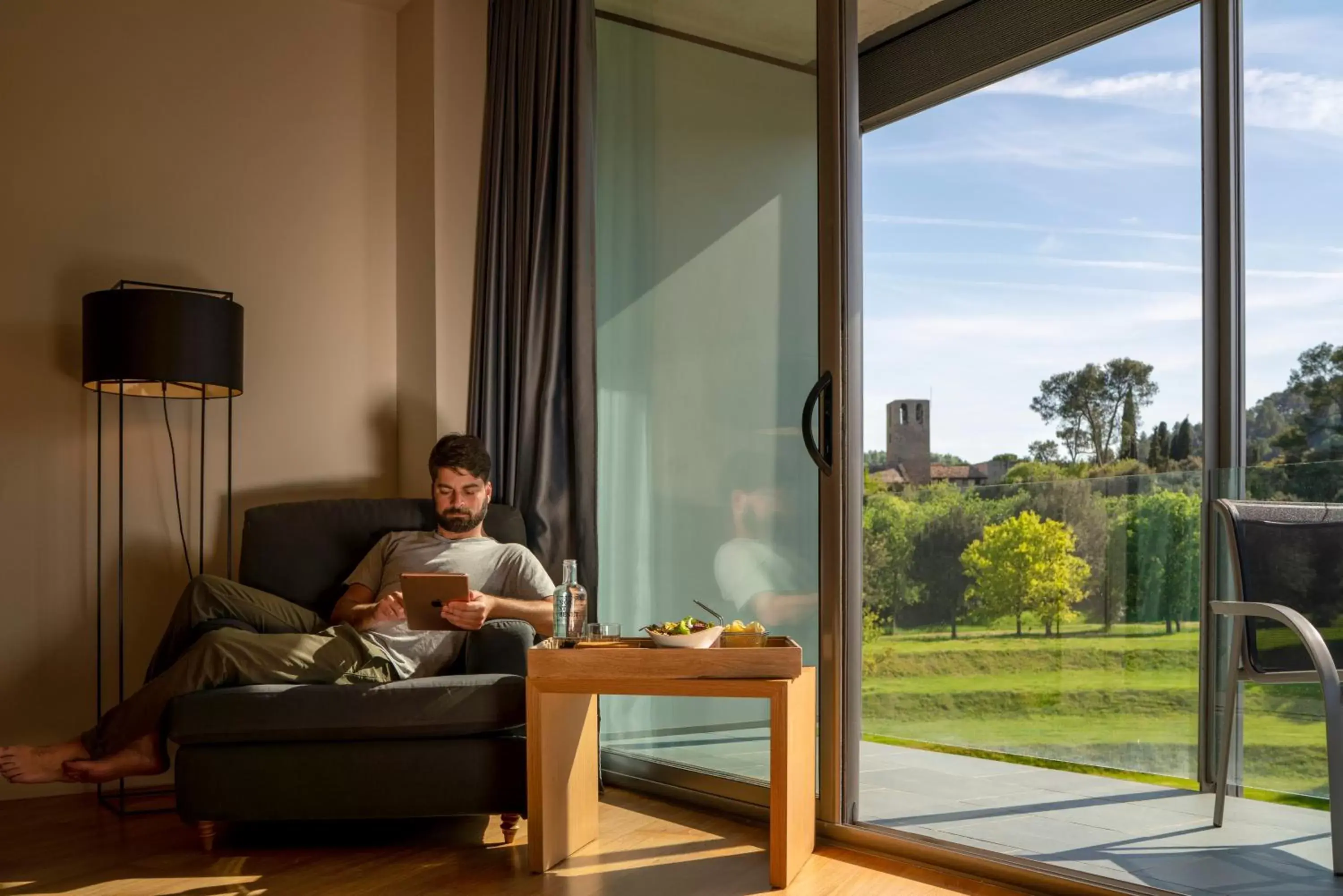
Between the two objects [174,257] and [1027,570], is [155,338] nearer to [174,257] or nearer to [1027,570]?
[174,257]

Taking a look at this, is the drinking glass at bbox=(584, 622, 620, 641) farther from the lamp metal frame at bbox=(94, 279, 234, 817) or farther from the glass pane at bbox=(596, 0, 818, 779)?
the lamp metal frame at bbox=(94, 279, 234, 817)

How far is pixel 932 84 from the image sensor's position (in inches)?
169

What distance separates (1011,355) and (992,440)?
32cm

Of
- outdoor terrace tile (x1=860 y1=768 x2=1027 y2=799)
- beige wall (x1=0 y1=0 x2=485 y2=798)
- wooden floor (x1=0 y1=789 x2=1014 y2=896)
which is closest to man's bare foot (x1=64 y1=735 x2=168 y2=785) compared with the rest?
wooden floor (x1=0 y1=789 x2=1014 y2=896)

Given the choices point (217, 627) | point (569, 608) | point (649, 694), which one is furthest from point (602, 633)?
point (217, 627)

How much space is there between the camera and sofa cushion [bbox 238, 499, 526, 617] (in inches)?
146

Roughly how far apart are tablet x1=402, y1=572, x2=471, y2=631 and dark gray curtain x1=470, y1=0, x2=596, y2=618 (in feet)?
2.58

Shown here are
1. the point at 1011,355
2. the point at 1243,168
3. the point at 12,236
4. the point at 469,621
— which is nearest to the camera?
the point at 1243,168

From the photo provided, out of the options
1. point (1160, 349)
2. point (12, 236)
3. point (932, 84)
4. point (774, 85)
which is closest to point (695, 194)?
point (774, 85)

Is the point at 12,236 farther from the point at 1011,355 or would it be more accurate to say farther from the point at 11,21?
the point at 1011,355

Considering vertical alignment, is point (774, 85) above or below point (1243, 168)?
above

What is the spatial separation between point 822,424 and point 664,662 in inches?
30.8

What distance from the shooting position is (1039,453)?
4168mm

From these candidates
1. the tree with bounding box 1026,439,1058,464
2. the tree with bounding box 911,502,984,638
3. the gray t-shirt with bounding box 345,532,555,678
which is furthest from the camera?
the tree with bounding box 911,502,984,638
